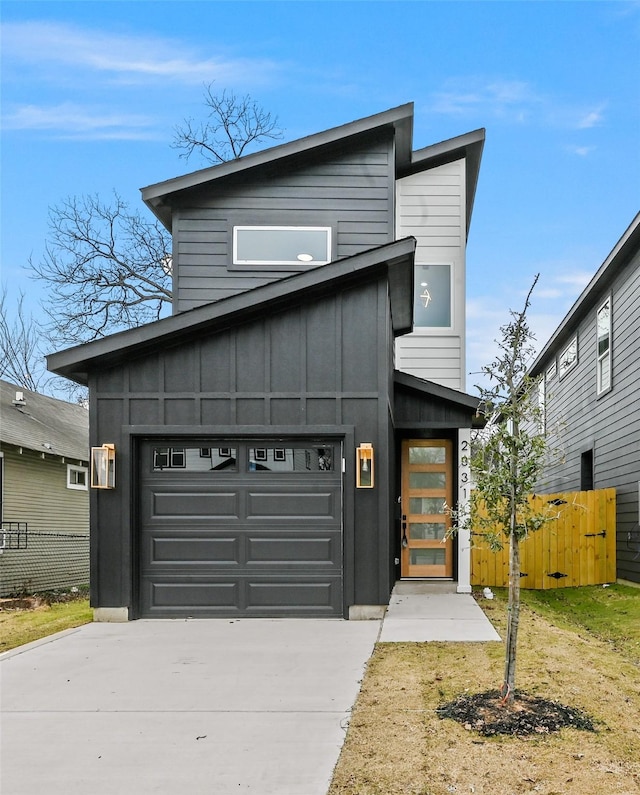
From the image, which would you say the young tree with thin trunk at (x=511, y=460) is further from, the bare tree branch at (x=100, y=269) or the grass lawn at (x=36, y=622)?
the bare tree branch at (x=100, y=269)

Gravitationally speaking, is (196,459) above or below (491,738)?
above

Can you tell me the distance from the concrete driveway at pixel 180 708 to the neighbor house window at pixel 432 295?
5810mm

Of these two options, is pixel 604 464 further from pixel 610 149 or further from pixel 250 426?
pixel 610 149

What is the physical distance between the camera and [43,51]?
49.5ft

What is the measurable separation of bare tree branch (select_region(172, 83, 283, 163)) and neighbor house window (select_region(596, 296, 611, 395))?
36.8 ft

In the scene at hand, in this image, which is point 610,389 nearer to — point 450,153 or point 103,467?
point 450,153

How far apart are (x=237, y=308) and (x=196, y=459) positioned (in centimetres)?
184

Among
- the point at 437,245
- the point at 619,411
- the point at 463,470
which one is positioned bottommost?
the point at 463,470

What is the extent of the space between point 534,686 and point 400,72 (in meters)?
16.1

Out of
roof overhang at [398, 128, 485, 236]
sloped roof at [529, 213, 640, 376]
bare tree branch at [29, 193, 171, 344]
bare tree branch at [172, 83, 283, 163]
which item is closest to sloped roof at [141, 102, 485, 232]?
roof overhang at [398, 128, 485, 236]

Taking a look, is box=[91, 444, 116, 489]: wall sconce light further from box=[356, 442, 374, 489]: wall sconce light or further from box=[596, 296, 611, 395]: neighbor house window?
box=[596, 296, 611, 395]: neighbor house window

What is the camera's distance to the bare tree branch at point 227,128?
2180 cm

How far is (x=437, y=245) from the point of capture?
12.6 metres

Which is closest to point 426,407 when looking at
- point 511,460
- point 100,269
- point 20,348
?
point 511,460
